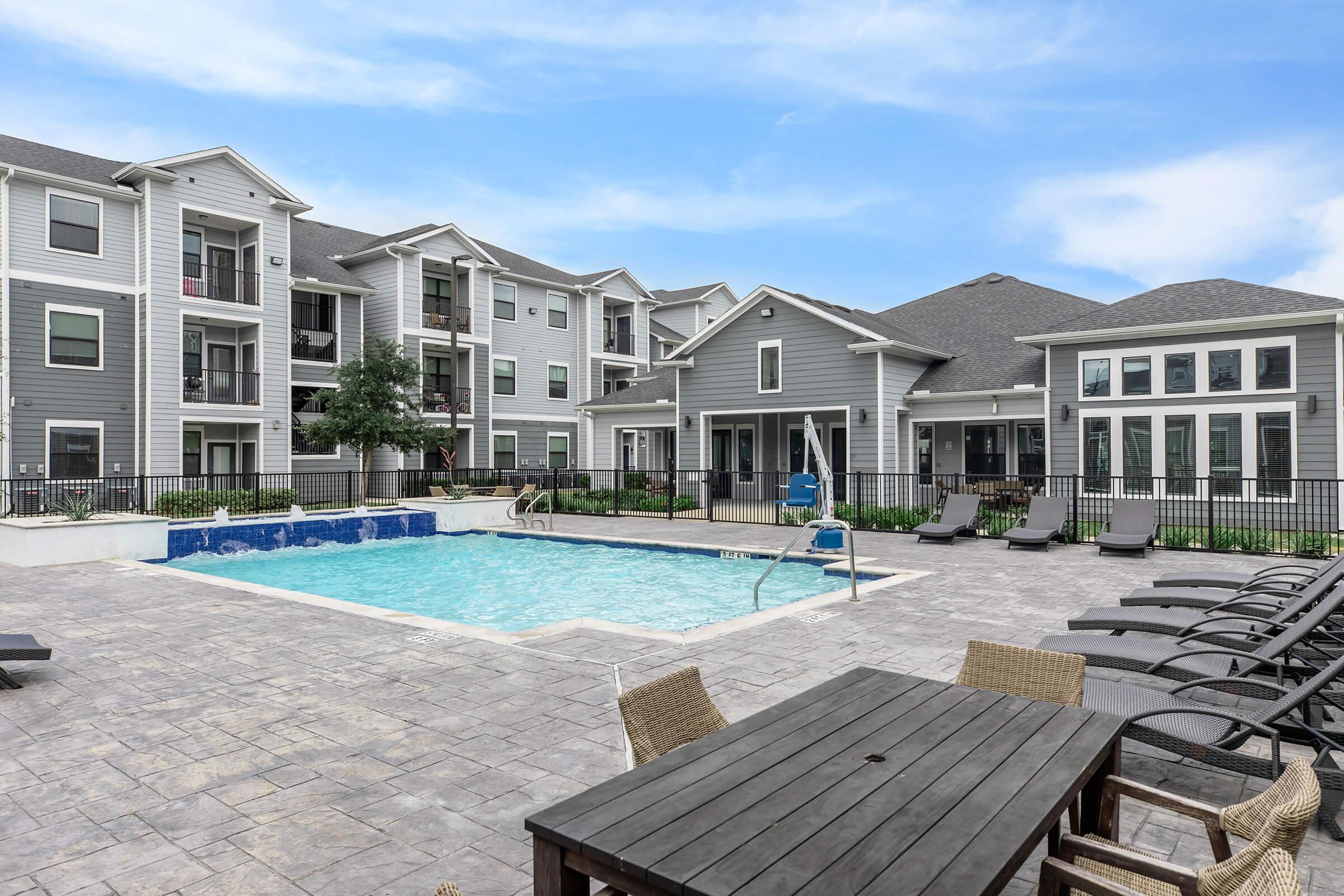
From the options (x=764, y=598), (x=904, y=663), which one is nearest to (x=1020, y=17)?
(x=764, y=598)

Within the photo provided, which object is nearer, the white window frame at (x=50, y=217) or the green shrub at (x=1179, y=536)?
the green shrub at (x=1179, y=536)

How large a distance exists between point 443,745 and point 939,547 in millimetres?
10535

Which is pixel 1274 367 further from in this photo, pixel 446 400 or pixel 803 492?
pixel 446 400

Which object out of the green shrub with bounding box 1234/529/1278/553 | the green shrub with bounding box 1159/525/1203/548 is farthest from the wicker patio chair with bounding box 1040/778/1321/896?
the green shrub with bounding box 1159/525/1203/548

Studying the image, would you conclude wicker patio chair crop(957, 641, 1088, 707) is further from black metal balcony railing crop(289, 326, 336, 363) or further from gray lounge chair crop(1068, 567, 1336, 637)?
black metal balcony railing crop(289, 326, 336, 363)

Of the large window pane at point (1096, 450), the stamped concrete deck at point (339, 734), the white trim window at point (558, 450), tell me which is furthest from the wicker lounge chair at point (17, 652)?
the white trim window at point (558, 450)

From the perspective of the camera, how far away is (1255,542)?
12117mm

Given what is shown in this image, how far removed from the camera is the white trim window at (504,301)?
29.7 metres

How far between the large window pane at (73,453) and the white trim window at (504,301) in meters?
13.1

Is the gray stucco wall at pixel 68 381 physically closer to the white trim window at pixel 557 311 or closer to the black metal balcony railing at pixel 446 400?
the black metal balcony railing at pixel 446 400

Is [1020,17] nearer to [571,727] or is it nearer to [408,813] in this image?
[571,727]

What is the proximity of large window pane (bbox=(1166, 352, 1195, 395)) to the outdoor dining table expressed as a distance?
17.2 meters

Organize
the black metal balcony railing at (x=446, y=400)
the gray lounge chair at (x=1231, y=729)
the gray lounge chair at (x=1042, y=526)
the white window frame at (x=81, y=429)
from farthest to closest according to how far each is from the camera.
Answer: the black metal balcony railing at (x=446, y=400) < the white window frame at (x=81, y=429) < the gray lounge chair at (x=1042, y=526) < the gray lounge chair at (x=1231, y=729)

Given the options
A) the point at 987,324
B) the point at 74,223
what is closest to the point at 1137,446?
the point at 987,324
